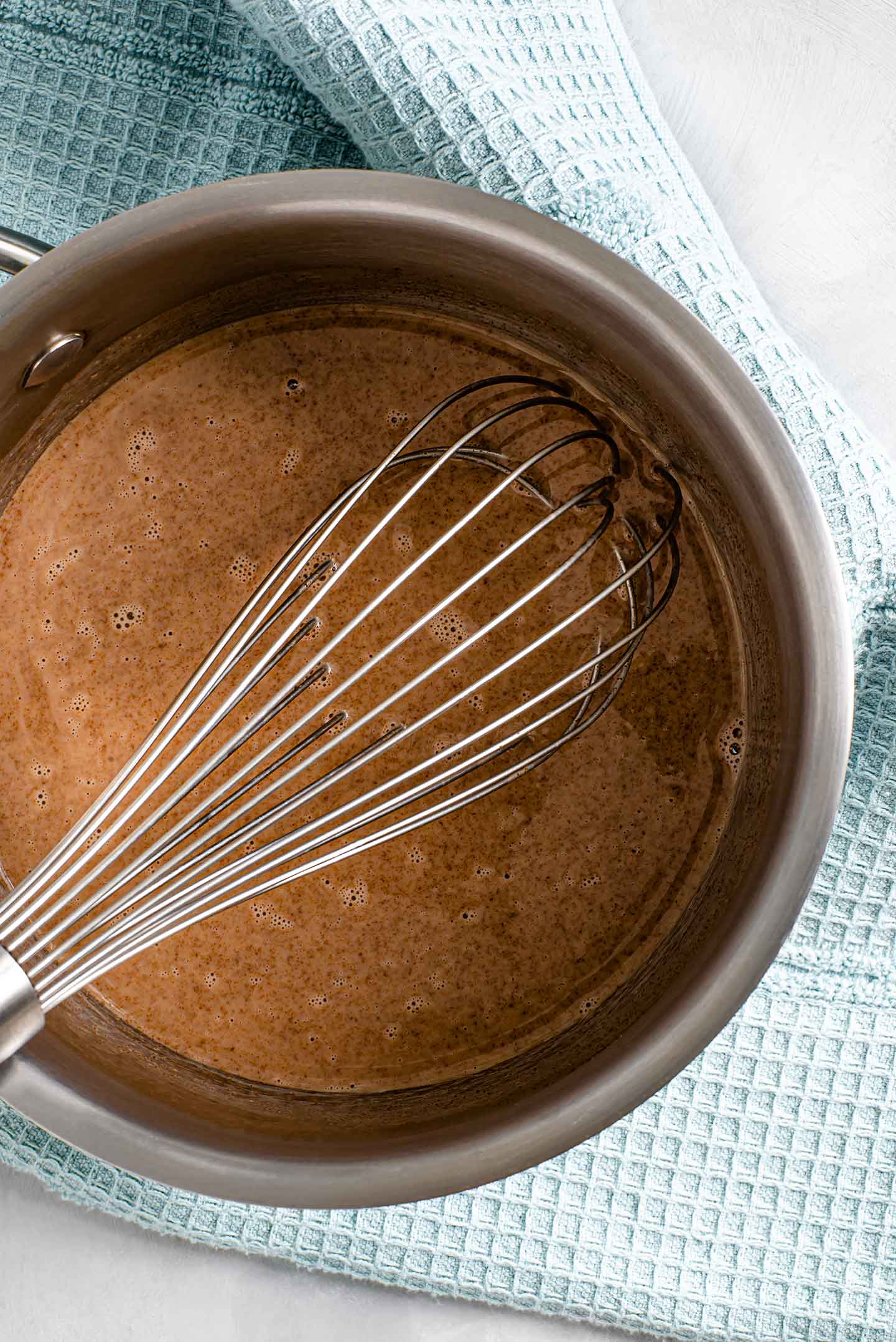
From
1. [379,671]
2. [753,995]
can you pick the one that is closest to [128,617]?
[379,671]

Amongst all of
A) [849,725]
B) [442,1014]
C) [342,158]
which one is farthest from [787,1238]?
[342,158]

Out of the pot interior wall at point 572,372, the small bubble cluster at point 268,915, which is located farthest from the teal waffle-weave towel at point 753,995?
the small bubble cluster at point 268,915

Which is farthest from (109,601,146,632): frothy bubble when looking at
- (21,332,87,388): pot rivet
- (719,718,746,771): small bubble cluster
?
(719,718,746,771): small bubble cluster

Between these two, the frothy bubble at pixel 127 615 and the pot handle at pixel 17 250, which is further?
the frothy bubble at pixel 127 615

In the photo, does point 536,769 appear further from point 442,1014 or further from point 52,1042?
point 52,1042

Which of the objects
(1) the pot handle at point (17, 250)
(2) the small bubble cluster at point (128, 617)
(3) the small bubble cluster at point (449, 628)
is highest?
(1) the pot handle at point (17, 250)

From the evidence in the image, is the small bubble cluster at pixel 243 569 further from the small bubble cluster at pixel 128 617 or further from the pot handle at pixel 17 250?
the pot handle at pixel 17 250

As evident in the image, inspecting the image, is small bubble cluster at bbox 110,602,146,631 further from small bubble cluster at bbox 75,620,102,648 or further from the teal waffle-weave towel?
the teal waffle-weave towel

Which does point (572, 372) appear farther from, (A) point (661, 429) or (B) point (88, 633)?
(B) point (88, 633)
